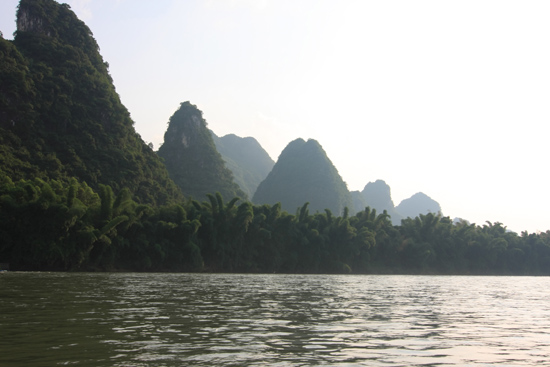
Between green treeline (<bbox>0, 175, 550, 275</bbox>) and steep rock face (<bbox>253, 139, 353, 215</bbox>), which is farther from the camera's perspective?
steep rock face (<bbox>253, 139, 353, 215</bbox>)

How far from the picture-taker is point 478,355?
24.0 feet

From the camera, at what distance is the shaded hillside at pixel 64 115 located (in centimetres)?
6053

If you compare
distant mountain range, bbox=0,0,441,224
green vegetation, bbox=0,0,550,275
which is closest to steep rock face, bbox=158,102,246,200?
distant mountain range, bbox=0,0,441,224

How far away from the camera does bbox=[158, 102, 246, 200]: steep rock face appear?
10588 cm

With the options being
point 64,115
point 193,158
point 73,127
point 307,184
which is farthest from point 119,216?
point 307,184

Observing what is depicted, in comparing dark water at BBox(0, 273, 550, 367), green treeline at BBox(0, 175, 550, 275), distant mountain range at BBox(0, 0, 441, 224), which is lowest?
dark water at BBox(0, 273, 550, 367)

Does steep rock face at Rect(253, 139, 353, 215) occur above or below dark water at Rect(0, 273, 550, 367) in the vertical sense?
above

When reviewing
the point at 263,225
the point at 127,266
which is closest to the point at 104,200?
the point at 127,266

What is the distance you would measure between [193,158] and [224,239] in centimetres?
6070

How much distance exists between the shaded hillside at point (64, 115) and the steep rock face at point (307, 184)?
67901mm

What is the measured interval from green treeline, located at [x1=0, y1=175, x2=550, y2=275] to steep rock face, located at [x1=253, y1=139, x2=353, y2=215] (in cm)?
6351

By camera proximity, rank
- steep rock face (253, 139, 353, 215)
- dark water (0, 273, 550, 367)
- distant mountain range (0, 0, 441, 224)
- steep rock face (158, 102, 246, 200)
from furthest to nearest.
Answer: steep rock face (253, 139, 353, 215) < steep rock face (158, 102, 246, 200) < distant mountain range (0, 0, 441, 224) < dark water (0, 273, 550, 367)

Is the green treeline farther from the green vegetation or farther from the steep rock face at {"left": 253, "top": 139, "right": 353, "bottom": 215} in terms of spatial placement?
the steep rock face at {"left": 253, "top": 139, "right": 353, "bottom": 215}

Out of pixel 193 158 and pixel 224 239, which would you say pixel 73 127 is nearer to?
pixel 224 239
